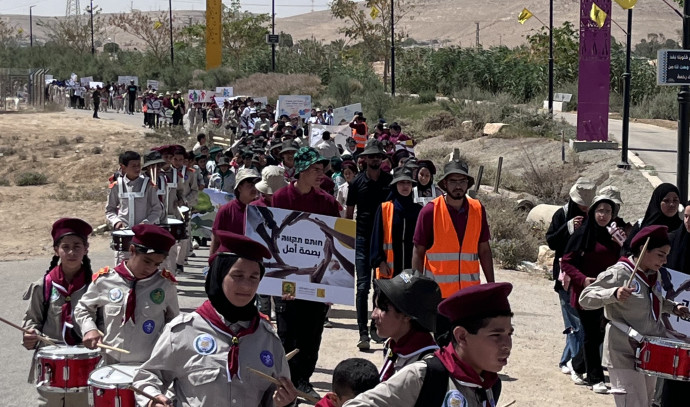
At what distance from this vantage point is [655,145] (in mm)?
31797

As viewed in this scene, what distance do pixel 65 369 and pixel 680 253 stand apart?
4.83m

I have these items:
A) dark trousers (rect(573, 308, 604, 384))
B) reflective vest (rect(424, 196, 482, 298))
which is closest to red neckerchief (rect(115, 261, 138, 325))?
reflective vest (rect(424, 196, 482, 298))

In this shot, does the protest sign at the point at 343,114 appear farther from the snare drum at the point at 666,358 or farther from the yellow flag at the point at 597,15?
the snare drum at the point at 666,358

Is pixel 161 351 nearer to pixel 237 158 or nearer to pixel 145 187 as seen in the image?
pixel 145 187

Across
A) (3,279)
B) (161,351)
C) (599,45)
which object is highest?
(599,45)

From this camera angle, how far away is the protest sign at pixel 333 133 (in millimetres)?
26673

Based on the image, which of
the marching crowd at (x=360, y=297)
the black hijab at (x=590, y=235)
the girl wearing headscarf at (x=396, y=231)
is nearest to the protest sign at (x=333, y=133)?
the marching crowd at (x=360, y=297)

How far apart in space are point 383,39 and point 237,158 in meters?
54.9

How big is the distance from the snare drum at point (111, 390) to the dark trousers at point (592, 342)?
17.3ft

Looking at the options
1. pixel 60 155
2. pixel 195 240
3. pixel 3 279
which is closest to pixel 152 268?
→ pixel 3 279

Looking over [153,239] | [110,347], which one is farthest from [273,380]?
[153,239]

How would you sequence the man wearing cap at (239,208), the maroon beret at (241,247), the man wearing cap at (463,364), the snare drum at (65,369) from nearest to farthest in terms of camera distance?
the man wearing cap at (463,364), the maroon beret at (241,247), the snare drum at (65,369), the man wearing cap at (239,208)

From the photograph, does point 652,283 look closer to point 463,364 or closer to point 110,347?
point 110,347

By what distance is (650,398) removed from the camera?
305 inches
